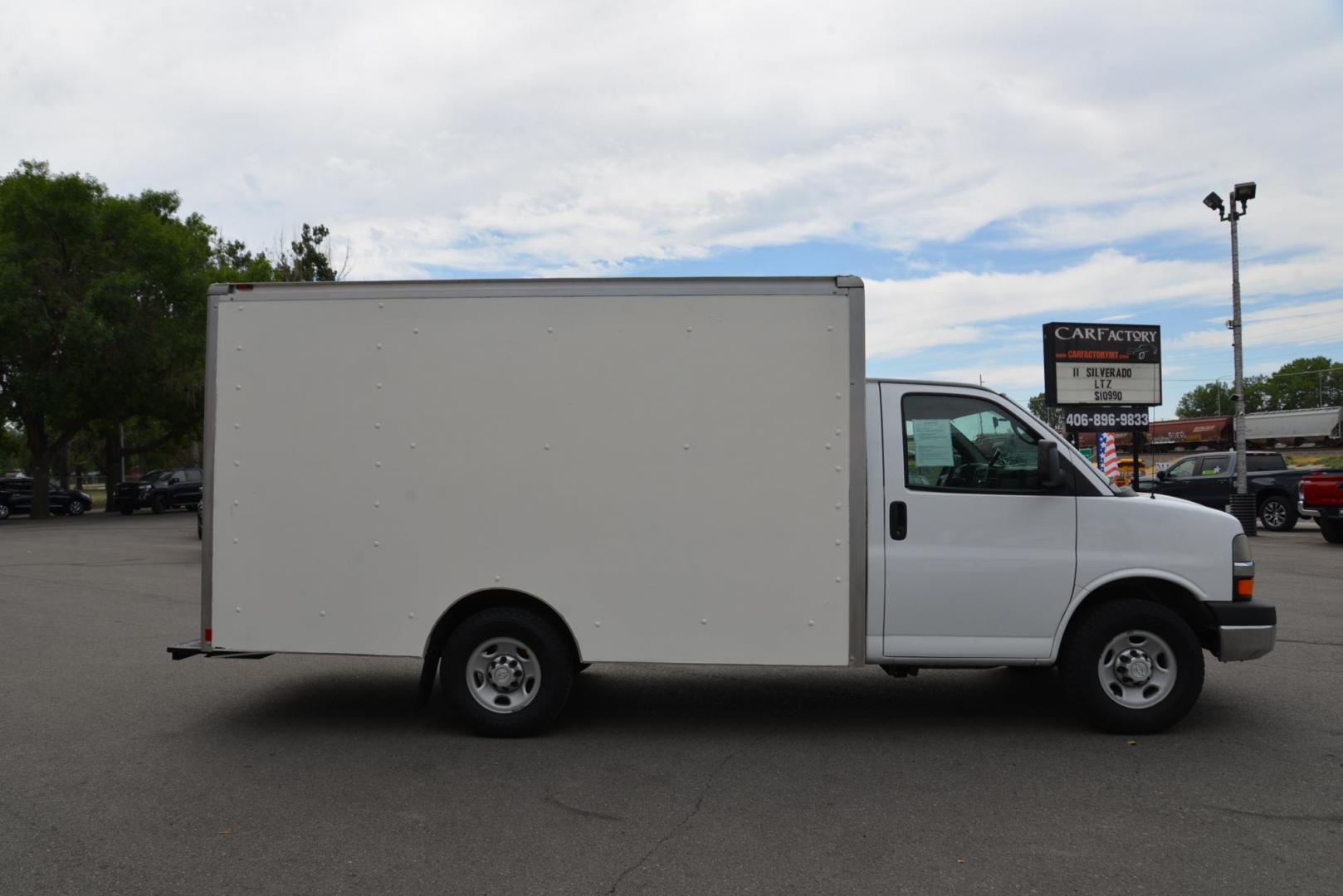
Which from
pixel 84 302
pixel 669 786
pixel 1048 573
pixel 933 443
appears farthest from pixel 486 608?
pixel 84 302

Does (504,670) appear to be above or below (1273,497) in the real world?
below

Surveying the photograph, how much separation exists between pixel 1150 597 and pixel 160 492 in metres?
35.0

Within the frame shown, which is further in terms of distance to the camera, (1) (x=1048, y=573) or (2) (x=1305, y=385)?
(2) (x=1305, y=385)

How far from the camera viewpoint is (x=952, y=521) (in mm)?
5688

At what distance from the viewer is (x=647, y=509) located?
5.62 m

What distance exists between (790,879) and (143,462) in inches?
3749

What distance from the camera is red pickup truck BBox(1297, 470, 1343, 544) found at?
58.4 feet

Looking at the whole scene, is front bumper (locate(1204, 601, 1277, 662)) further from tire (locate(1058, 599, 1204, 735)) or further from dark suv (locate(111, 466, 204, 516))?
dark suv (locate(111, 466, 204, 516))

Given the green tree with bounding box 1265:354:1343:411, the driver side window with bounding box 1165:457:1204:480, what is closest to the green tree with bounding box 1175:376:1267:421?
the green tree with bounding box 1265:354:1343:411

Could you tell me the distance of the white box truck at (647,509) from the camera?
18.4 ft

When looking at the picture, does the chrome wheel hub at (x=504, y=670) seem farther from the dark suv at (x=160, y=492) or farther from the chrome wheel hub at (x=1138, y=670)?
the dark suv at (x=160, y=492)

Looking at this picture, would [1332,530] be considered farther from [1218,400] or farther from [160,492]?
[1218,400]

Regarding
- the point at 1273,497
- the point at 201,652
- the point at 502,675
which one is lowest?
the point at 502,675

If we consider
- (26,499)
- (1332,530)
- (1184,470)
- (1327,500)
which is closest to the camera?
(1327,500)
